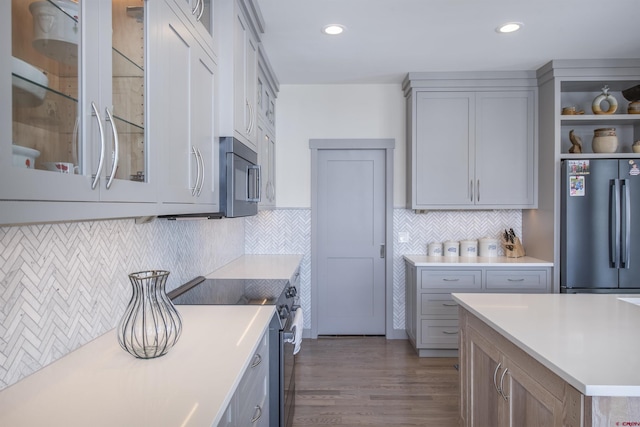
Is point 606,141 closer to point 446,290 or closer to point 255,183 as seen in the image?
point 446,290

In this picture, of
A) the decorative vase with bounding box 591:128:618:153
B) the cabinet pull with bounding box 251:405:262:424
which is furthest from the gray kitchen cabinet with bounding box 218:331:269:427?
the decorative vase with bounding box 591:128:618:153

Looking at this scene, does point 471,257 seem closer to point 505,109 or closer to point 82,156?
point 505,109

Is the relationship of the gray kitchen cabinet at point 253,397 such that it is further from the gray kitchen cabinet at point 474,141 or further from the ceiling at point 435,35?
the gray kitchen cabinet at point 474,141

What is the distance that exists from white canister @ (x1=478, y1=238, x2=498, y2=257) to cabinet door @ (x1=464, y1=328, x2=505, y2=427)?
6.50 feet

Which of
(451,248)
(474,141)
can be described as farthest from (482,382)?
(474,141)

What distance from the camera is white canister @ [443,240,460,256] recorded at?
151 inches

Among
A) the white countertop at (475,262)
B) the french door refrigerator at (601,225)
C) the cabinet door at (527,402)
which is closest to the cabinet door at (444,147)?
the white countertop at (475,262)

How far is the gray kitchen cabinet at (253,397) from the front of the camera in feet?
3.76

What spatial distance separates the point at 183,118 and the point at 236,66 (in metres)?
0.72

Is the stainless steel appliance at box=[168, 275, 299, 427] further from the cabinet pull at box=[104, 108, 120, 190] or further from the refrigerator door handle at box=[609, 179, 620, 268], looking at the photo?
the refrigerator door handle at box=[609, 179, 620, 268]

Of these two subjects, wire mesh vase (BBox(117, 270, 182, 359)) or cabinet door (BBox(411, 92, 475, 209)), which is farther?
cabinet door (BBox(411, 92, 475, 209))

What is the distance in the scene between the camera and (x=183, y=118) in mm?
1411

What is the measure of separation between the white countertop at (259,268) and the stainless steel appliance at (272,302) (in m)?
0.19

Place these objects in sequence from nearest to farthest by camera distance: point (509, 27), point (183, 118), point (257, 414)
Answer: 1. point (183, 118)
2. point (257, 414)
3. point (509, 27)
